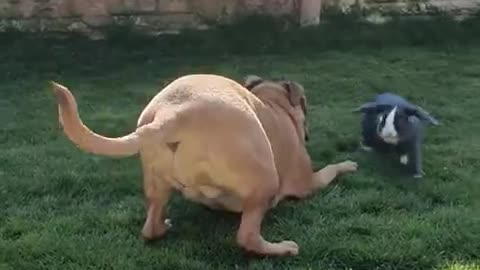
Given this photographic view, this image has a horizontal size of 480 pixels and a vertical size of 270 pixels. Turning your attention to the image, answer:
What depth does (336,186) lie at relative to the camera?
3.71 meters

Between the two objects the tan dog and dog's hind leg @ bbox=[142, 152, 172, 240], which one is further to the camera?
dog's hind leg @ bbox=[142, 152, 172, 240]

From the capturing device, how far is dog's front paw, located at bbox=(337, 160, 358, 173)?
385 cm

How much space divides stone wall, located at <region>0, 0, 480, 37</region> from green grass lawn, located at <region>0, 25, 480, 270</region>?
3.62ft

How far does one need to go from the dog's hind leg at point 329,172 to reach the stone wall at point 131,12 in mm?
3285

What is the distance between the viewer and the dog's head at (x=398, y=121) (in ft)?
12.7

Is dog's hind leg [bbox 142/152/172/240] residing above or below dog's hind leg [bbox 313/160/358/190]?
above

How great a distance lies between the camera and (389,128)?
3854 mm

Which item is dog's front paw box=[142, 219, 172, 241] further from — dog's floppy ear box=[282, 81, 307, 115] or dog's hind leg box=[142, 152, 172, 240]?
dog's floppy ear box=[282, 81, 307, 115]

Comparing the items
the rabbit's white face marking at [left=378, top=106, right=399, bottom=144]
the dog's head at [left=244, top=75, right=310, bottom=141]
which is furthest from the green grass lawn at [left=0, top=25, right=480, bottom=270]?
the dog's head at [left=244, top=75, right=310, bottom=141]

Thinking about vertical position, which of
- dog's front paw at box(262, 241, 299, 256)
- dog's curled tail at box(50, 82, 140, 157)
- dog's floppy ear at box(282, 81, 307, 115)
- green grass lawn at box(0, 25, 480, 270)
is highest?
dog's curled tail at box(50, 82, 140, 157)

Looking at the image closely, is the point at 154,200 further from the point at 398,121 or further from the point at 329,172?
the point at 398,121

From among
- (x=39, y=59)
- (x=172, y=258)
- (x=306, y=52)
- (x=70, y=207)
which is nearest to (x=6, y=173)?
(x=70, y=207)

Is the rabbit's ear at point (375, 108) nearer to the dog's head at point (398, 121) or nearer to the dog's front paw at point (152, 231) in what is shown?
the dog's head at point (398, 121)

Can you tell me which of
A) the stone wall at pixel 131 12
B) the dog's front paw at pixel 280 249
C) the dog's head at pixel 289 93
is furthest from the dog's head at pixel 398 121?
the stone wall at pixel 131 12
